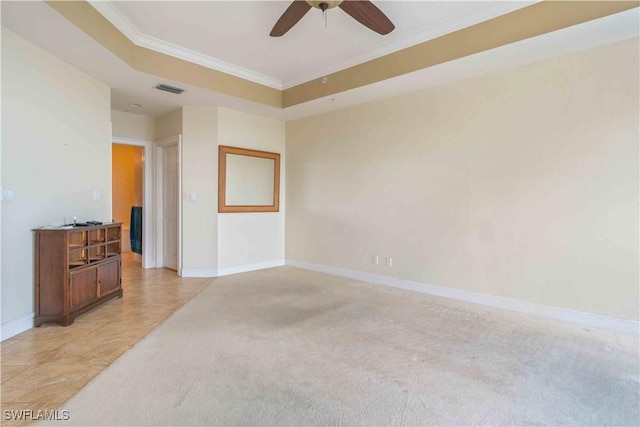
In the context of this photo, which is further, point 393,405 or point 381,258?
point 381,258

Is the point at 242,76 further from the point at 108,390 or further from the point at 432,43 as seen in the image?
the point at 108,390

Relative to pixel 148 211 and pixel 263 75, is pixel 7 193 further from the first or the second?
pixel 263 75

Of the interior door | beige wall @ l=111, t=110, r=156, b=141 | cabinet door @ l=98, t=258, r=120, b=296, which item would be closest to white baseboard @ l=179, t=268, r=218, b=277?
the interior door

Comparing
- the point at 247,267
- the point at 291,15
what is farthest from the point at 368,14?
the point at 247,267

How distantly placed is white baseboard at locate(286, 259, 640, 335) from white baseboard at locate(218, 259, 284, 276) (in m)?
1.28

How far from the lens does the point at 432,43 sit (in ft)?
11.0

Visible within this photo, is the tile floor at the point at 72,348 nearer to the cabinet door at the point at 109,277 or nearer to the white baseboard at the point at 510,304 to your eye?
the cabinet door at the point at 109,277

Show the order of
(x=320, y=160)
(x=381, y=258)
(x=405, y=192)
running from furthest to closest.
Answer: (x=320, y=160)
(x=381, y=258)
(x=405, y=192)

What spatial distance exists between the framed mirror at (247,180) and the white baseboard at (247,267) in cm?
95

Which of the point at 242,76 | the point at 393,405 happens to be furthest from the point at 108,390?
the point at 242,76

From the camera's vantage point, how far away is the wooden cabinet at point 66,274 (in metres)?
2.92

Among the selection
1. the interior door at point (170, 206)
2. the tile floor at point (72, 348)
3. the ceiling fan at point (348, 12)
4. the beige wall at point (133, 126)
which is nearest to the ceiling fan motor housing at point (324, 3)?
the ceiling fan at point (348, 12)

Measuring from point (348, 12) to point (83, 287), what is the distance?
3.59 m

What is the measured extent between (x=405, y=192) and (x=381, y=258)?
1.04 m
